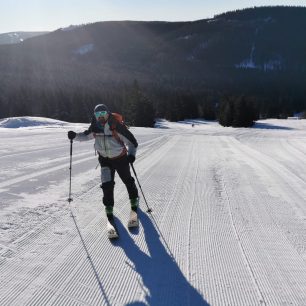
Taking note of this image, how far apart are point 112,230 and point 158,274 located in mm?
1324

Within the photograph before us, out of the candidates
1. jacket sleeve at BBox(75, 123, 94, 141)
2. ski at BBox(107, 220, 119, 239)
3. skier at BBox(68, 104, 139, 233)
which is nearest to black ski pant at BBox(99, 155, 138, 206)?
skier at BBox(68, 104, 139, 233)

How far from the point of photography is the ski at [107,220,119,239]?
522 cm

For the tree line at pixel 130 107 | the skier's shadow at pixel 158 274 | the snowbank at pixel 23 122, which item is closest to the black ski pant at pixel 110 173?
the skier's shadow at pixel 158 274

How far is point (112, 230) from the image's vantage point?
5359mm

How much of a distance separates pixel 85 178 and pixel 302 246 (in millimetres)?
5705

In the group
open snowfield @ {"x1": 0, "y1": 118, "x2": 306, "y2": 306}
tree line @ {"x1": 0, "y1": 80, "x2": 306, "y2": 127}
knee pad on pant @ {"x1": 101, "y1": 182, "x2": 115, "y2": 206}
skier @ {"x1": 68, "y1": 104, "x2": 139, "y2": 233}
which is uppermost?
skier @ {"x1": 68, "y1": 104, "x2": 139, "y2": 233}

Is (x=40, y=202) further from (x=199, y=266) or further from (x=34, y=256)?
(x=199, y=266)

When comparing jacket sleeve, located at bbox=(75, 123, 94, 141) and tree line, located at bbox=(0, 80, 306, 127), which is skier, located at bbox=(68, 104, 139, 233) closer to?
jacket sleeve, located at bbox=(75, 123, 94, 141)

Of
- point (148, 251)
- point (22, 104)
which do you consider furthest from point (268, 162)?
point (22, 104)

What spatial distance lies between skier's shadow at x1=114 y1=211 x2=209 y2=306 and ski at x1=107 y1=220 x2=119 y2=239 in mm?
95

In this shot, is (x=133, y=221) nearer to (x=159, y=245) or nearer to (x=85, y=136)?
(x=159, y=245)

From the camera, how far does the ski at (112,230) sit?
5223mm

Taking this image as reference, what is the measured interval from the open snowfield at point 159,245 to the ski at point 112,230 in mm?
89

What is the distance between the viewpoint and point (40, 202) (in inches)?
271
